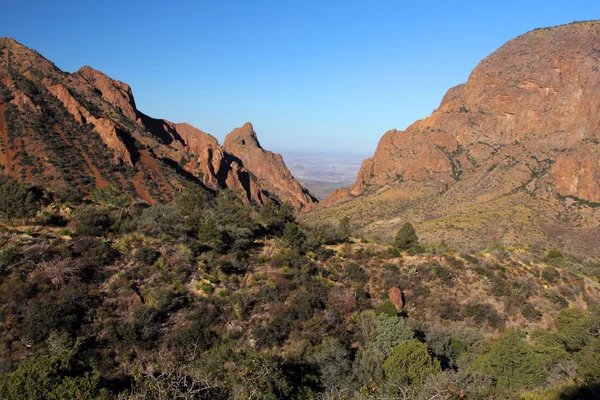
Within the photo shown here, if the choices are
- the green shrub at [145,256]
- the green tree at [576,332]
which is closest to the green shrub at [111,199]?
the green shrub at [145,256]

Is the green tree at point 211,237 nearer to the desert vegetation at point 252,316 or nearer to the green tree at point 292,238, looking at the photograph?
the desert vegetation at point 252,316

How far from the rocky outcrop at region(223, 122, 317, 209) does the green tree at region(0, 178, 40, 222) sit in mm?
106764

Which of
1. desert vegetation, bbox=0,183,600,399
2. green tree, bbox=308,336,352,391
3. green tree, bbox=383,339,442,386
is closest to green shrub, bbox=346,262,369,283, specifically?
desert vegetation, bbox=0,183,600,399

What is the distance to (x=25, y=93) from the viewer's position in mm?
59875

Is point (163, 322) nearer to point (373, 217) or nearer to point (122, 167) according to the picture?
point (122, 167)

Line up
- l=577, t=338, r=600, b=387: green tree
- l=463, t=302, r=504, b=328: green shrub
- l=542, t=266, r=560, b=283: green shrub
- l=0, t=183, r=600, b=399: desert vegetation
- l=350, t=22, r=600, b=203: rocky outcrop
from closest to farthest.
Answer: l=0, t=183, r=600, b=399: desert vegetation < l=577, t=338, r=600, b=387: green tree < l=463, t=302, r=504, b=328: green shrub < l=542, t=266, r=560, b=283: green shrub < l=350, t=22, r=600, b=203: rocky outcrop

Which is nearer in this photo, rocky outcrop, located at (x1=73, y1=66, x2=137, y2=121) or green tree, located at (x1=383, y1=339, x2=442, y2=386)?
green tree, located at (x1=383, y1=339, x2=442, y2=386)

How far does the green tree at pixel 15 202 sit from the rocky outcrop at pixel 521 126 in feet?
285

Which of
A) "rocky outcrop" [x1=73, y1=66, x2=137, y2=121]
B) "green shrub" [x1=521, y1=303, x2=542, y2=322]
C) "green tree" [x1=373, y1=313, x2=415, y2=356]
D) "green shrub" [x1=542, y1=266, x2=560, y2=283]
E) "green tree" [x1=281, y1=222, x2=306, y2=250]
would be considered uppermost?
"rocky outcrop" [x1=73, y1=66, x2=137, y2=121]

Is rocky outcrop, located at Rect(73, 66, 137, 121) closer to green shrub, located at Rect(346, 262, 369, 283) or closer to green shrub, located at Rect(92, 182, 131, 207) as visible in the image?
green shrub, located at Rect(92, 182, 131, 207)

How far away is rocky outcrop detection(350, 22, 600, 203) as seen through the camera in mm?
85500

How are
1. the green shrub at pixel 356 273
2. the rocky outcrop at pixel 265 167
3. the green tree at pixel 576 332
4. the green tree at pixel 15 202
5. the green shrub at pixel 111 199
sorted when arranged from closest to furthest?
the green tree at pixel 576 332
the green tree at pixel 15 202
the green shrub at pixel 356 273
the green shrub at pixel 111 199
the rocky outcrop at pixel 265 167

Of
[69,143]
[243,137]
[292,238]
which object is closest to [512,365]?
[292,238]

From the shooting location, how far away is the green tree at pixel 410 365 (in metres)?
14.2
